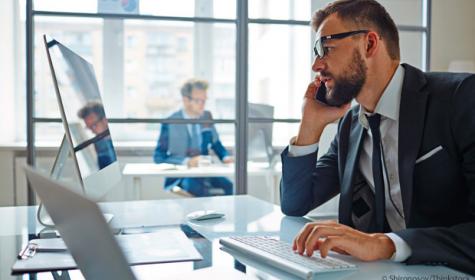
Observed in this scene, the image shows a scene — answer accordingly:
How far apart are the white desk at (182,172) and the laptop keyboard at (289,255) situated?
2593mm

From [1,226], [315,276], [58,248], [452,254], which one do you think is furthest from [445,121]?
[1,226]

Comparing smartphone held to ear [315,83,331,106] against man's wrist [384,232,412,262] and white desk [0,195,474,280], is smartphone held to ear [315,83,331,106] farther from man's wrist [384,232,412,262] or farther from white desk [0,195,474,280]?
man's wrist [384,232,412,262]

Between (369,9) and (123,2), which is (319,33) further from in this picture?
(123,2)

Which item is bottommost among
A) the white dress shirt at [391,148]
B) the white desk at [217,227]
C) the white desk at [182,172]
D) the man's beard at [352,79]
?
the white desk at [182,172]

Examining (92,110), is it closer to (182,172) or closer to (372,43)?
(372,43)

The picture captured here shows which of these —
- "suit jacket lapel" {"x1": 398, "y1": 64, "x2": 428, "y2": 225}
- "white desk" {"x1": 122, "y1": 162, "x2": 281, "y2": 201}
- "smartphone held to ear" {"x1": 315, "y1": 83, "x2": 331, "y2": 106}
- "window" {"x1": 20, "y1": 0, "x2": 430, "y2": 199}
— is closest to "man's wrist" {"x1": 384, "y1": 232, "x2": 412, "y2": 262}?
"suit jacket lapel" {"x1": 398, "y1": 64, "x2": 428, "y2": 225}

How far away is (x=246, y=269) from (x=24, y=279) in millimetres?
415

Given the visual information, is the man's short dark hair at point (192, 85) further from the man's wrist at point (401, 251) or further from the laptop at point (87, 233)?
the laptop at point (87, 233)

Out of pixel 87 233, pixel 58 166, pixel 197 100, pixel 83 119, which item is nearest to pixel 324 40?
pixel 83 119

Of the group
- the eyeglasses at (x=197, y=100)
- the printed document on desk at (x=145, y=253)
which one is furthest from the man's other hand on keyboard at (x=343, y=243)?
the eyeglasses at (x=197, y=100)

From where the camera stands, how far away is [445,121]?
4.16 feet

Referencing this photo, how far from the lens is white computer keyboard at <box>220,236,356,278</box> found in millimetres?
939

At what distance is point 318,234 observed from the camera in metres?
1.03

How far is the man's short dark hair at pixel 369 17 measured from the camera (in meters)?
1.50
